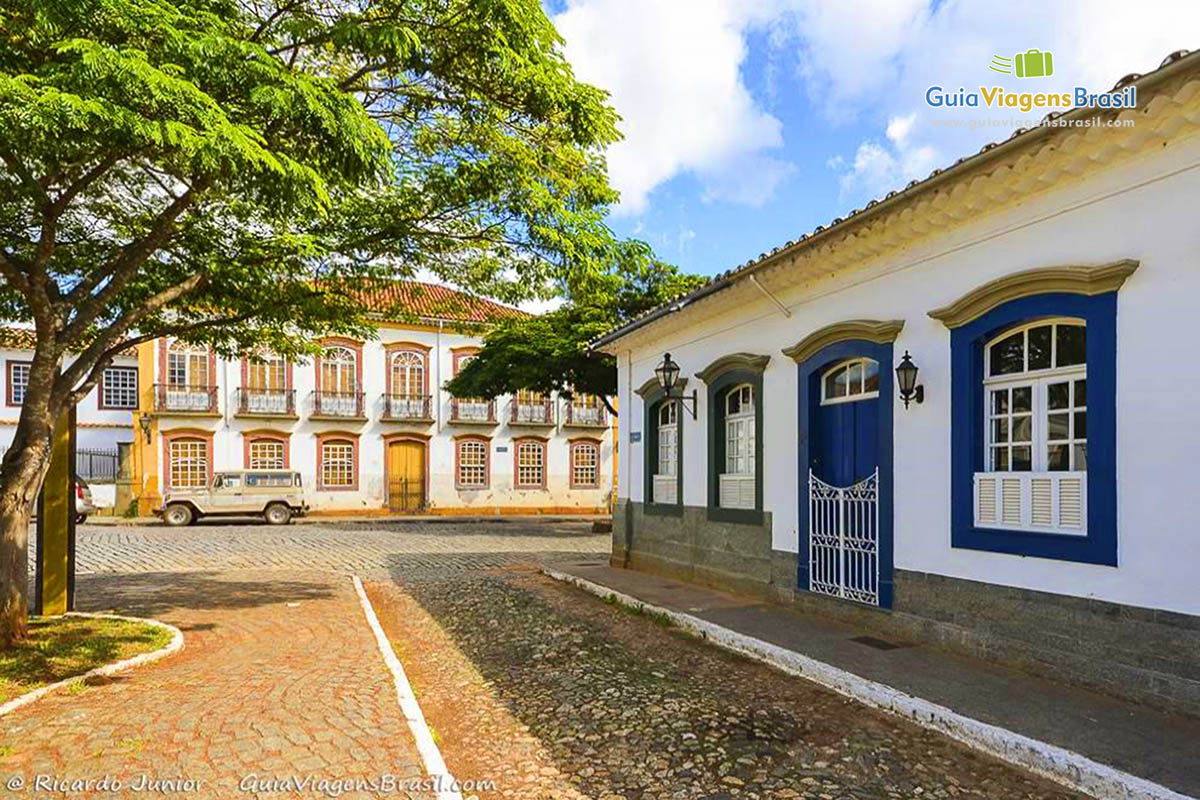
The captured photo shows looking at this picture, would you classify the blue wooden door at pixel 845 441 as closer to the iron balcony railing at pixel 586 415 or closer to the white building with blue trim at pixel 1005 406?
the white building with blue trim at pixel 1005 406

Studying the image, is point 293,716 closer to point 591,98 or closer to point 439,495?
point 591,98

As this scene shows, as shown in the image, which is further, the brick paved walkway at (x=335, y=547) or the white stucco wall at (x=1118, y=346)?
the brick paved walkway at (x=335, y=547)

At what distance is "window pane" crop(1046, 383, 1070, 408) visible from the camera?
5.34 meters

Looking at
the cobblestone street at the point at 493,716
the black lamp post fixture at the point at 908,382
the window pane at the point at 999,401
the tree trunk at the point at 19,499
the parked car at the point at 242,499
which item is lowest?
the parked car at the point at 242,499

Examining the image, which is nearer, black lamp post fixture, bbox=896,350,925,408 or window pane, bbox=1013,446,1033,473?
window pane, bbox=1013,446,1033,473

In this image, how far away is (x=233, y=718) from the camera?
4609 millimetres

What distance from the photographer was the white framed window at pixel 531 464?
A: 2920cm

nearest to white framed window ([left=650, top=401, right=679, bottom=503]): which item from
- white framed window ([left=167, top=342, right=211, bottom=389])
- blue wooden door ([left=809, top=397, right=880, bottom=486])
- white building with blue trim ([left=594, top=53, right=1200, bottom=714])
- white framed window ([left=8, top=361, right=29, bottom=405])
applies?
white building with blue trim ([left=594, top=53, right=1200, bottom=714])

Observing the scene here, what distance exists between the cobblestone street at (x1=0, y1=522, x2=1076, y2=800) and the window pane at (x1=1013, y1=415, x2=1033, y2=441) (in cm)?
231

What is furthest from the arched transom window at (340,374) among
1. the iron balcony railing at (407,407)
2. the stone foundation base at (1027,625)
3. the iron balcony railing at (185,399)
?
the stone foundation base at (1027,625)

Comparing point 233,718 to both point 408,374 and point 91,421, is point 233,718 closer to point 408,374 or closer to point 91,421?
point 408,374

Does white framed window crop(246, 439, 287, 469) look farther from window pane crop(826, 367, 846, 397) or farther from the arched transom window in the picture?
window pane crop(826, 367, 846, 397)

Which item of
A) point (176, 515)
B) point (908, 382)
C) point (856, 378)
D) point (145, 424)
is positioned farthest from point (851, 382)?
point (145, 424)

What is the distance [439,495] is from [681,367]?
62.6 feet
